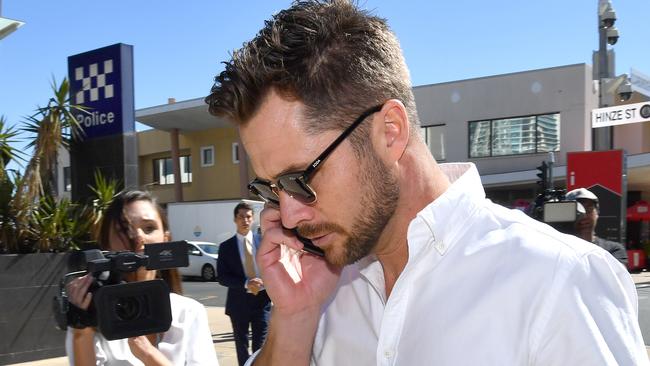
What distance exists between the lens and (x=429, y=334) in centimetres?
146

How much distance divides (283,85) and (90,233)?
6850mm

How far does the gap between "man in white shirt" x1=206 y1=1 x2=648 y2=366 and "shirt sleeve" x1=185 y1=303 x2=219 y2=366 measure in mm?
948

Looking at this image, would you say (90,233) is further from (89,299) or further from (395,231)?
(395,231)

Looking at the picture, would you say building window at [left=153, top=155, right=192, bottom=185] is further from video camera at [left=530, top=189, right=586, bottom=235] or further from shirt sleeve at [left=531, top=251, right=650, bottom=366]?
shirt sleeve at [left=531, top=251, right=650, bottom=366]

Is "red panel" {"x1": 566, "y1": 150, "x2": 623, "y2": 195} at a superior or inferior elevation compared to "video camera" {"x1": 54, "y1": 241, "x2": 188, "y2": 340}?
superior

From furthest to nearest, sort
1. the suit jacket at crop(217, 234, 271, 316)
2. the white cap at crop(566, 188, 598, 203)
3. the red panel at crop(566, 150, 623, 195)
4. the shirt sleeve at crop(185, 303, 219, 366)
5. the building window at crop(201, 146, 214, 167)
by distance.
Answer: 1. the building window at crop(201, 146, 214, 167)
2. the red panel at crop(566, 150, 623, 195)
3. the suit jacket at crop(217, 234, 271, 316)
4. the white cap at crop(566, 188, 598, 203)
5. the shirt sleeve at crop(185, 303, 219, 366)

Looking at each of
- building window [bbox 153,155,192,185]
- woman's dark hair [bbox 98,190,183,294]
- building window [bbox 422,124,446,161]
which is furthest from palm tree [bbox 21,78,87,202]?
building window [bbox 153,155,192,185]

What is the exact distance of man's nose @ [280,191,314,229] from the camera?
174cm

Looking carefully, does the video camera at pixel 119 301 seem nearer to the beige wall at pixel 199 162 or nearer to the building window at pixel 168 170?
the beige wall at pixel 199 162

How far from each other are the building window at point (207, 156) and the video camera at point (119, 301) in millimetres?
28443

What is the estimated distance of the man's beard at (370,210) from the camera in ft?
5.48

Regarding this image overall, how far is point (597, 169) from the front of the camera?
9.89m

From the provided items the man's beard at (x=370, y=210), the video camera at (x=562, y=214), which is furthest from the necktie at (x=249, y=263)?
the man's beard at (x=370, y=210)

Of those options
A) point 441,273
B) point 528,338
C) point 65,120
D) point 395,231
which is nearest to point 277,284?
point 395,231
